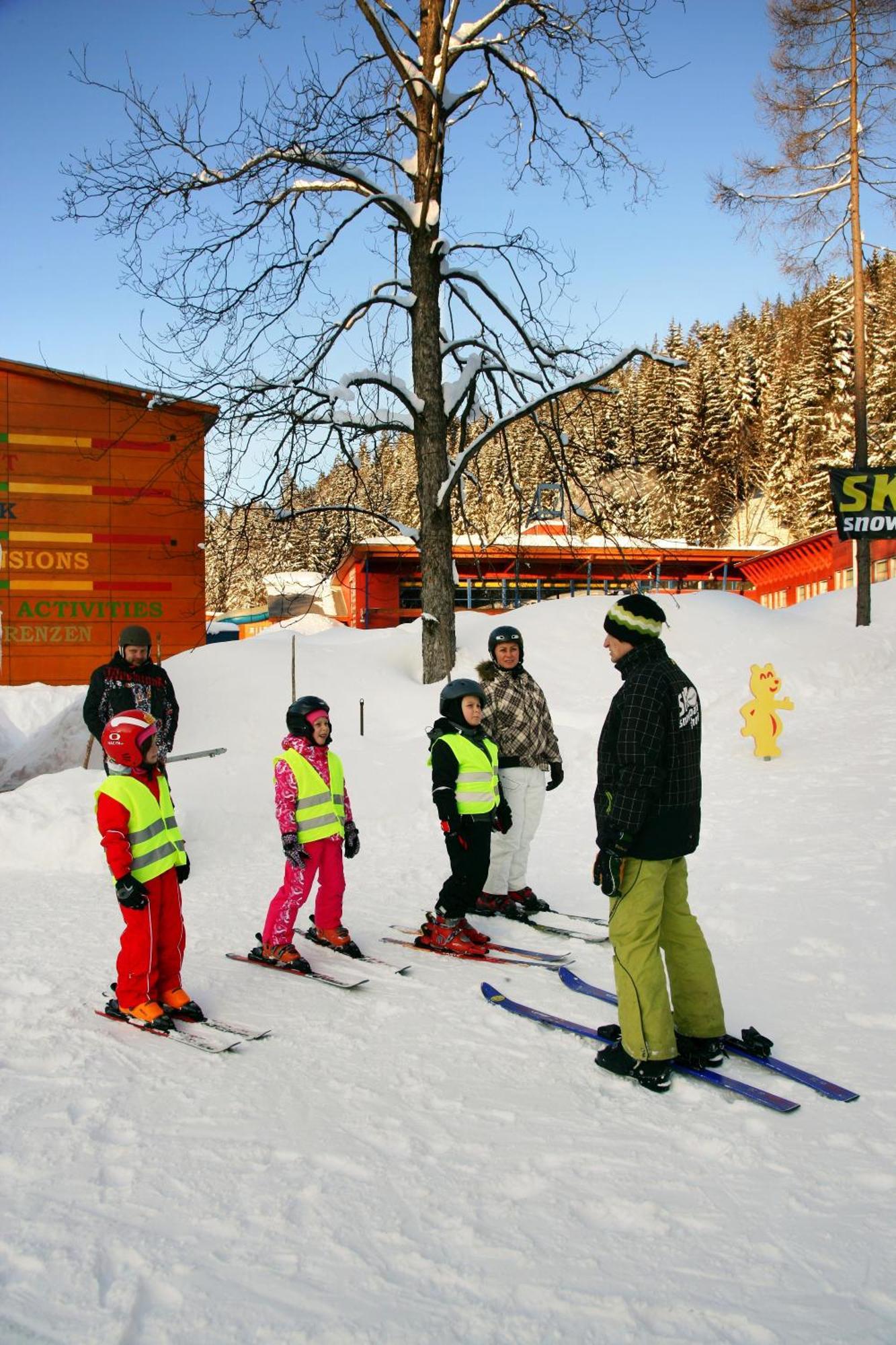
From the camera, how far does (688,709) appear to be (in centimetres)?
374

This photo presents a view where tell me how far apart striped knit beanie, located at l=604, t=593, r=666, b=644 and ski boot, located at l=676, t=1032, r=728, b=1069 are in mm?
1679

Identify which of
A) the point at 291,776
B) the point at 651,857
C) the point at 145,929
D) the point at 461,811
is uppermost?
the point at 291,776

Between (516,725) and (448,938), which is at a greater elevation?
(516,725)

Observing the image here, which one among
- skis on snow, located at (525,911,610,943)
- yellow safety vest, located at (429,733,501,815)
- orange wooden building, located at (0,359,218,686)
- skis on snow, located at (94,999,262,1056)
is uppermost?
orange wooden building, located at (0,359,218,686)

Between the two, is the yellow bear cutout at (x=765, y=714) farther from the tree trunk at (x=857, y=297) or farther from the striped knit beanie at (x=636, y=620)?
the striped knit beanie at (x=636, y=620)

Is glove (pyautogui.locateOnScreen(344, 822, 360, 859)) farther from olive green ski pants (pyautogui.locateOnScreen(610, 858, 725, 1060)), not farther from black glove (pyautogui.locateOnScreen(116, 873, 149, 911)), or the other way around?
olive green ski pants (pyautogui.locateOnScreen(610, 858, 725, 1060))

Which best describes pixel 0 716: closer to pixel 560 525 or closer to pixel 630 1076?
pixel 630 1076

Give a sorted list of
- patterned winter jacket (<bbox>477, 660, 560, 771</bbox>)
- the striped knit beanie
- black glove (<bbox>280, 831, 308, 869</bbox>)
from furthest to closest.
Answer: patterned winter jacket (<bbox>477, 660, 560, 771</bbox>) < black glove (<bbox>280, 831, 308, 869</bbox>) < the striped knit beanie

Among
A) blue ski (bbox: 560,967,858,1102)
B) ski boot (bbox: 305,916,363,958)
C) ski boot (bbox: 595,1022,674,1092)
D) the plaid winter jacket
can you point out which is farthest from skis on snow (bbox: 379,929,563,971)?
the plaid winter jacket

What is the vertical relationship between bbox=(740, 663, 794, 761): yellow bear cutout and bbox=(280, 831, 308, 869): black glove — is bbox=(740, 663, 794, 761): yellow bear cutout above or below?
above

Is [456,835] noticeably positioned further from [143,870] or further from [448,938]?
[143,870]

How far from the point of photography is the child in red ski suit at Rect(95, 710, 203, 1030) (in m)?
4.16

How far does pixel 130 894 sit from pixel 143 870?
0.19 metres

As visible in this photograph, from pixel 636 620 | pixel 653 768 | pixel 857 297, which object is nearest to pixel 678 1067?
pixel 653 768
